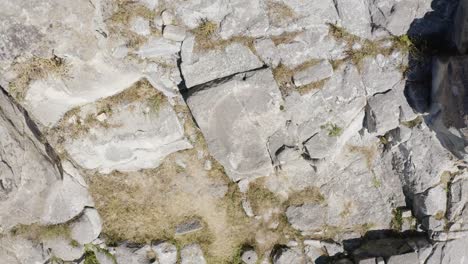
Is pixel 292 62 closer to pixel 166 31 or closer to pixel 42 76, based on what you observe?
pixel 166 31

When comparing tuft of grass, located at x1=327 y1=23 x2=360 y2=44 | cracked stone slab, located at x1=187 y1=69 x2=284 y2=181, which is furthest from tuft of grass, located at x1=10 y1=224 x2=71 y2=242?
tuft of grass, located at x1=327 y1=23 x2=360 y2=44

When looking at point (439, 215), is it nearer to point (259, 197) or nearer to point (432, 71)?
point (432, 71)

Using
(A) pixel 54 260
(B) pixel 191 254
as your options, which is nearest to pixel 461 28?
(B) pixel 191 254

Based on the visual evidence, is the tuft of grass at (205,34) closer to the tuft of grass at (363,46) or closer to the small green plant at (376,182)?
the tuft of grass at (363,46)

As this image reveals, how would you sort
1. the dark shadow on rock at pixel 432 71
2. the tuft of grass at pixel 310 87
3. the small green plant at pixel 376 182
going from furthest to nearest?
the small green plant at pixel 376 182 < the tuft of grass at pixel 310 87 < the dark shadow on rock at pixel 432 71

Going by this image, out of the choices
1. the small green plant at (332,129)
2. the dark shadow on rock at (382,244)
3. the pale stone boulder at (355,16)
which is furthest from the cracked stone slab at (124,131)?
the dark shadow on rock at (382,244)

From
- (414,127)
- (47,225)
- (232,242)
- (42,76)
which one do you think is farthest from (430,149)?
(47,225)

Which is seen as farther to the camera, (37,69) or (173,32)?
(173,32)
